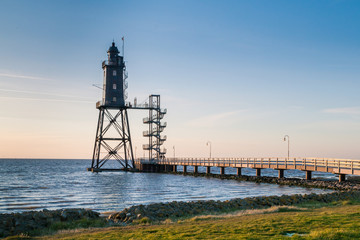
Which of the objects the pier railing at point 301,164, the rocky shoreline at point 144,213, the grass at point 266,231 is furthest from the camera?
the pier railing at point 301,164

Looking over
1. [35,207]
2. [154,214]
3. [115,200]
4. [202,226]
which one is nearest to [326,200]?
[154,214]

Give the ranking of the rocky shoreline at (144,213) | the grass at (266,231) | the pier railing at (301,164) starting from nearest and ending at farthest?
the grass at (266,231) → the rocky shoreline at (144,213) → the pier railing at (301,164)

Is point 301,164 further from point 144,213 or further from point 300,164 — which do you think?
point 144,213

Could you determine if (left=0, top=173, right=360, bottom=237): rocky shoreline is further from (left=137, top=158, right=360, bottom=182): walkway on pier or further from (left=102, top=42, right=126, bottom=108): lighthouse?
(left=102, top=42, right=126, bottom=108): lighthouse

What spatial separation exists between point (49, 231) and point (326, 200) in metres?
17.4

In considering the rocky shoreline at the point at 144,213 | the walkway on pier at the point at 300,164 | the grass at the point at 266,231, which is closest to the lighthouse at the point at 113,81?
the walkway on pier at the point at 300,164

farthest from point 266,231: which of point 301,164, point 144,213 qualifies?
point 301,164

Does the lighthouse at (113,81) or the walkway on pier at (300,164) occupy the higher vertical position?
the lighthouse at (113,81)

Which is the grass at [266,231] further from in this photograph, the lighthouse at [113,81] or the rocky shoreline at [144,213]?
the lighthouse at [113,81]

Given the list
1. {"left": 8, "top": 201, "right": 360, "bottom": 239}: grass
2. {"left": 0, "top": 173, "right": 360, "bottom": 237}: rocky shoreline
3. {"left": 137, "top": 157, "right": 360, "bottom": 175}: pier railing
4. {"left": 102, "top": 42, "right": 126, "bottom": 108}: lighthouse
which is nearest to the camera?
{"left": 8, "top": 201, "right": 360, "bottom": 239}: grass

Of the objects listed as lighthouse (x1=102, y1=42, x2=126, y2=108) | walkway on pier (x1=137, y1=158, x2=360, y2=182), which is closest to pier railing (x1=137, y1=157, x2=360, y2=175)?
walkway on pier (x1=137, y1=158, x2=360, y2=182)

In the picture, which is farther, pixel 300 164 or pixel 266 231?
pixel 300 164

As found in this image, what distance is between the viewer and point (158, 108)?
7275 cm

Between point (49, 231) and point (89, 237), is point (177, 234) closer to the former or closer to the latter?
point (89, 237)
